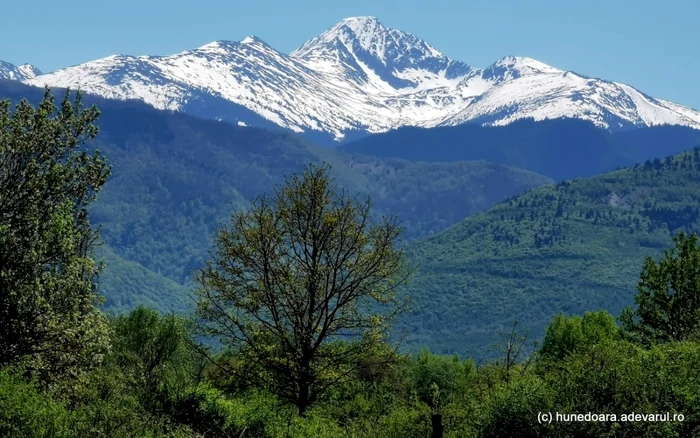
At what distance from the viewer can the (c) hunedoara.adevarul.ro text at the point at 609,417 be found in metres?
30.8

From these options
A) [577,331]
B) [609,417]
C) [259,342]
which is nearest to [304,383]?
[259,342]

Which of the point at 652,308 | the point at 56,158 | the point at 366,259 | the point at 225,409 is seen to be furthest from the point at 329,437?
the point at 652,308

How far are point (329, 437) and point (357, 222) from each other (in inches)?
467

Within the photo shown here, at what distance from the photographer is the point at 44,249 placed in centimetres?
3603

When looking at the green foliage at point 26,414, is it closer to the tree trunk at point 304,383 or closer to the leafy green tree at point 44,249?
the leafy green tree at point 44,249

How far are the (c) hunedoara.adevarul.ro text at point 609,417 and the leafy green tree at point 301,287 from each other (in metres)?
10.5

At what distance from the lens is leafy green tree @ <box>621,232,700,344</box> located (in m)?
55.8

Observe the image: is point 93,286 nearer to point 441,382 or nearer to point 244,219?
point 244,219

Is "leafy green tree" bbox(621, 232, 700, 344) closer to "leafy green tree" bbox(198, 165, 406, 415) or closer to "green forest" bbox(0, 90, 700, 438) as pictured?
"green forest" bbox(0, 90, 700, 438)

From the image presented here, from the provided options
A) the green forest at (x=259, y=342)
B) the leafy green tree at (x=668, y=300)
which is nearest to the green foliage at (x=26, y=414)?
the green forest at (x=259, y=342)

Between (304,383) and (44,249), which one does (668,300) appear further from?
(44,249)

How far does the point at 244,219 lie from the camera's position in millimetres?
42344

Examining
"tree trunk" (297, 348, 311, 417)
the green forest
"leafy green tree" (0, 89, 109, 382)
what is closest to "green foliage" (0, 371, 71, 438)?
the green forest

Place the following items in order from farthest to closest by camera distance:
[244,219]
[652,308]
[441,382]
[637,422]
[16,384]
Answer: [441,382], [652,308], [244,219], [16,384], [637,422]
